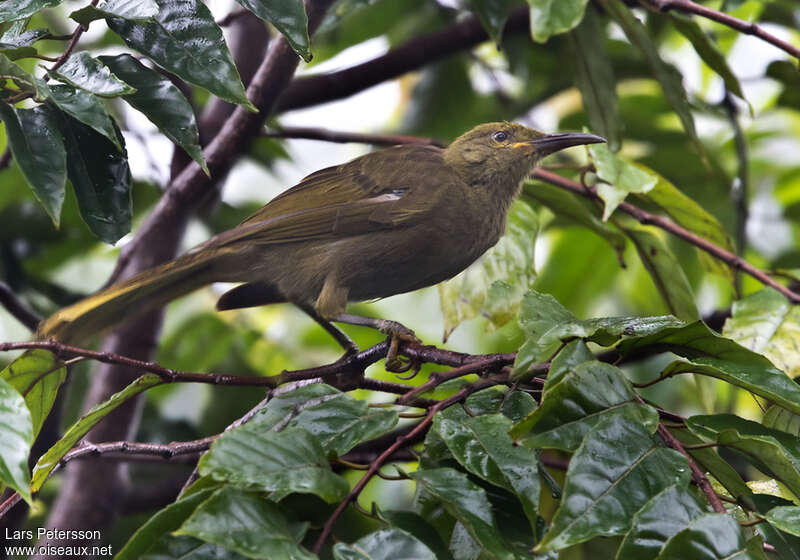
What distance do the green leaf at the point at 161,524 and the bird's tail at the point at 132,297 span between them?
0.62m

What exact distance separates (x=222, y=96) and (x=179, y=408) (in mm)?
2202

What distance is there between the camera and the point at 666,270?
2.48m

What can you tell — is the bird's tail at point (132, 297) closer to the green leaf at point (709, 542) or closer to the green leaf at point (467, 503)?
the green leaf at point (467, 503)

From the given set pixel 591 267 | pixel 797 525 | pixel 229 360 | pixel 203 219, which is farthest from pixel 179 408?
pixel 797 525

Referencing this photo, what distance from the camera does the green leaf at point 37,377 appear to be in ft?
4.94

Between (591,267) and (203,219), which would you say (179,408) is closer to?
(203,219)

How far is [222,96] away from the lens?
146 centimetres

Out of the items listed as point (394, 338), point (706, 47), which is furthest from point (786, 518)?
point (706, 47)

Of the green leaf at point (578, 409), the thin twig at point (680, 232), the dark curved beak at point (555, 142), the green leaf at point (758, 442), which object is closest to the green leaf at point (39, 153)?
the green leaf at point (578, 409)

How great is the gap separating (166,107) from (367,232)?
0.77m

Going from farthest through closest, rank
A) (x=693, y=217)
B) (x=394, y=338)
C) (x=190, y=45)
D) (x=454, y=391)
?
(x=693, y=217)
(x=394, y=338)
(x=454, y=391)
(x=190, y=45)

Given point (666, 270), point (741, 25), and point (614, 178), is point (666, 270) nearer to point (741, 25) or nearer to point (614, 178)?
point (614, 178)

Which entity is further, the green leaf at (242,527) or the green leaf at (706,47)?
the green leaf at (706,47)

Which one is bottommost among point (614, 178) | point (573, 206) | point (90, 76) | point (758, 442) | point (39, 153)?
point (758, 442)
